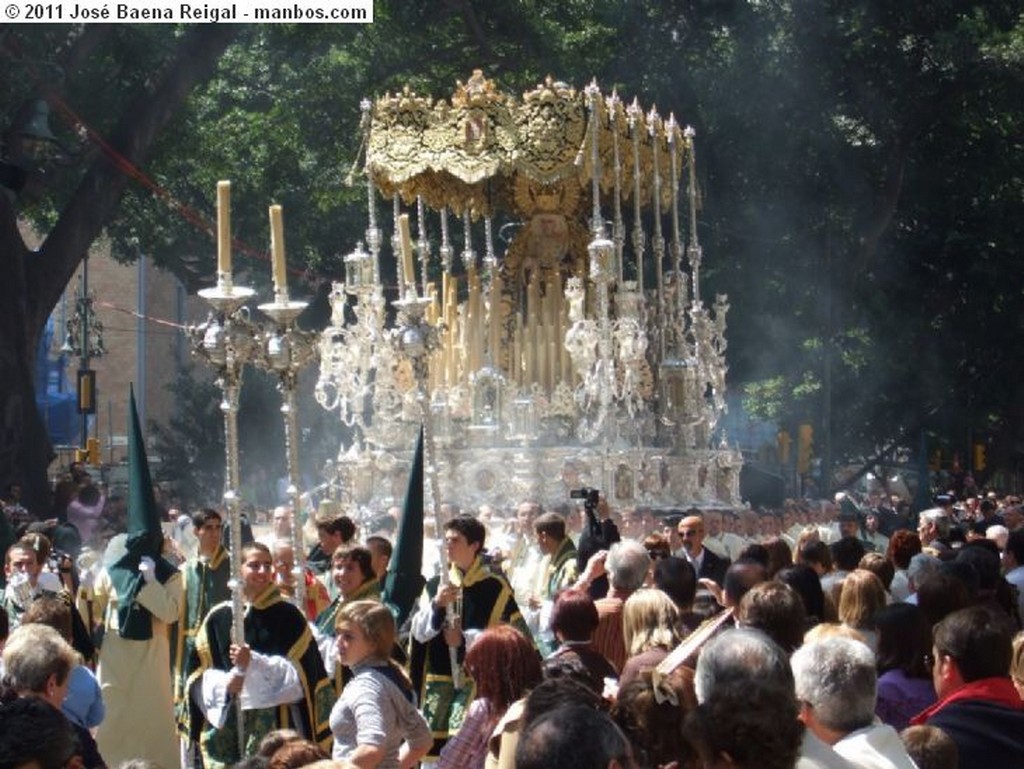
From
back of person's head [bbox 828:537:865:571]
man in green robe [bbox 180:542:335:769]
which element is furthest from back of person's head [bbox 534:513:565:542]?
man in green robe [bbox 180:542:335:769]

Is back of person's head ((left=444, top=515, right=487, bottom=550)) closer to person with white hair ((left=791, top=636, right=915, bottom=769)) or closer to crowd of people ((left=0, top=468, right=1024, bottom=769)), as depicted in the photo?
crowd of people ((left=0, top=468, right=1024, bottom=769))

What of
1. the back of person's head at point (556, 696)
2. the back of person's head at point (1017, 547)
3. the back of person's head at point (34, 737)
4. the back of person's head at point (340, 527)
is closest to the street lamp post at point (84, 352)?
the back of person's head at point (340, 527)

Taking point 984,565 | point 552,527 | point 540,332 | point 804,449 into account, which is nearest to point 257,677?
point 552,527

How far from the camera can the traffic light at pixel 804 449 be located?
3666cm

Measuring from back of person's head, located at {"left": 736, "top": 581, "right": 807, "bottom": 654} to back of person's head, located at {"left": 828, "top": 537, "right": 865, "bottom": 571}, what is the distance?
4096mm

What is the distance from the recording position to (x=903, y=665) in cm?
866

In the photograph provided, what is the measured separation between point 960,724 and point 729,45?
28.5 metres

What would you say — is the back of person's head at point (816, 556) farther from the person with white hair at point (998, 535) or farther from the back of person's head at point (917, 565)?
the person with white hair at point (998, 535)

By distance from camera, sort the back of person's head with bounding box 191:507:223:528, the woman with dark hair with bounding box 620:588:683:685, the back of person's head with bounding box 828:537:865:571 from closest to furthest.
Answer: the woman with dark hair with bounding box 620:588:683:685, the back of person's head with bounding box 191:507:223:528, the back of person's head with bounding box 828:537:865:571

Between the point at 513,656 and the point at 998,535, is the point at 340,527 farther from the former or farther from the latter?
the point at 998,535

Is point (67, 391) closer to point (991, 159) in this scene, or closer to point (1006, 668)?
point (991, 159)

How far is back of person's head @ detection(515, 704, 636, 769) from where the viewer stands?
5.37 metres

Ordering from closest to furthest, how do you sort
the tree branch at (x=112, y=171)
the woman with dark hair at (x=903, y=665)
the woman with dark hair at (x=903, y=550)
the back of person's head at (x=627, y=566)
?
the woman with dark hair at (x=903, y=665), the back of person's head at (x=627, y=566), the woman with dark hair at (x=903, y=550), the tree branch at (x=112, y=171)

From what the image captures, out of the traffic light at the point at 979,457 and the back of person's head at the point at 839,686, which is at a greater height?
the traffic light at the point at 979,457
